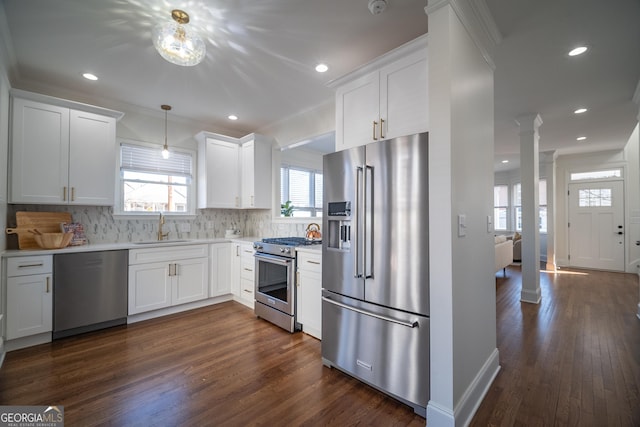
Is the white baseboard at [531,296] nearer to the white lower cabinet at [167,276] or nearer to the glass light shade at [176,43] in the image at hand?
the white lower cabinet at [167,276]

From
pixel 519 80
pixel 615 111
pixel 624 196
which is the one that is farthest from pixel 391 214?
pixel 624 196

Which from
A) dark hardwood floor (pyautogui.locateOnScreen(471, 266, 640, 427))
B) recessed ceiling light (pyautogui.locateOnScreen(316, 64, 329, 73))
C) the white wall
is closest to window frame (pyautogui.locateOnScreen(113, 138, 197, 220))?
recessed ceiling light (pyautogui.locateOnScreen(316, 64, 329, 73))

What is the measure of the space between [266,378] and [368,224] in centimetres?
Answer: 146

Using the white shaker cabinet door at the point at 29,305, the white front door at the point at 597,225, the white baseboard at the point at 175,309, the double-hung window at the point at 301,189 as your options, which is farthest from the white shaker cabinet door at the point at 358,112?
the white front door at the point at 597,225

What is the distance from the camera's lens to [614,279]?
5.40m

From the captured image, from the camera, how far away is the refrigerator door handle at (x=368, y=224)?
1981 mm

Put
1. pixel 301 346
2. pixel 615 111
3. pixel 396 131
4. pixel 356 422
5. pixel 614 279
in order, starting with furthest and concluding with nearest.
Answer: pixel 614 279, pixel 615 111, pixel 301 346, pixel 396 131, pixel 356 422

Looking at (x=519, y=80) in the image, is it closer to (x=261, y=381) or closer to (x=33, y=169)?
(x=261, y=381)

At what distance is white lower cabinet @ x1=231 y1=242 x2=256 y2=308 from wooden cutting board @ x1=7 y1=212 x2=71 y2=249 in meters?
2.02

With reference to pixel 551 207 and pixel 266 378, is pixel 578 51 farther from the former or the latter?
pixel 551 207

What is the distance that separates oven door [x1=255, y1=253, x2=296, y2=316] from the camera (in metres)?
3.00

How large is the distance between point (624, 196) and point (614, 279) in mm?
1979

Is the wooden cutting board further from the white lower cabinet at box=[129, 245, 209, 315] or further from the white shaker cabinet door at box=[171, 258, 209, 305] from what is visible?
the white shaker cabinet door at box=[171, 258, 209, 305]

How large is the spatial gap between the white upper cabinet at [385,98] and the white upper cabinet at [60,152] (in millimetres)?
2868
